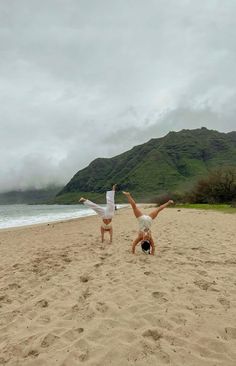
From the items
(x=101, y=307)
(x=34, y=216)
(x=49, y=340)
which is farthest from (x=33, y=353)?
(x=34, y=216)

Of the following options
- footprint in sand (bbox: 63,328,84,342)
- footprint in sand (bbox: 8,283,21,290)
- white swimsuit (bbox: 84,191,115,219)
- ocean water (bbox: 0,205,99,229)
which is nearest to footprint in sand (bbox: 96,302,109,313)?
footprint in sand (bbox: 63,328,84,342)

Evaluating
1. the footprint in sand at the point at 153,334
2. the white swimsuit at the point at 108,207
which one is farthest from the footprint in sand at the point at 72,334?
the white swimsuit at the point at 108,207

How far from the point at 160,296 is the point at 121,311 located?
3.27 ft

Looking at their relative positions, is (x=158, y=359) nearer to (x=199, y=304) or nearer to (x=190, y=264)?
(x=199, y=304)

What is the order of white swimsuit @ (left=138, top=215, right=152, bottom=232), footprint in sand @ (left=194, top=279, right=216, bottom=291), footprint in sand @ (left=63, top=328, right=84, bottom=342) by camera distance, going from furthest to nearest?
1. white swimsuit @ (left=138, top=215, right=152, bottom=232)
2. footprint in sand @ (left=194, top=279, right=216, bottom=291)
3. footprint in sand @ (left=63, top=328, right=84, bottom=342)

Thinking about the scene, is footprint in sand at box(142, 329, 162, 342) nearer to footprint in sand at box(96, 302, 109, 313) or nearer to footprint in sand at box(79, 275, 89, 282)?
footprint in sand at box(96, 302, 109, 313)

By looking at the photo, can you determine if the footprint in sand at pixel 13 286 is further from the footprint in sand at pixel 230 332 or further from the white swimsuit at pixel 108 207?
the white swimsuit at pixel 108 207

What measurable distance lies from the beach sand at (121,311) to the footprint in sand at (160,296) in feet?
0.07

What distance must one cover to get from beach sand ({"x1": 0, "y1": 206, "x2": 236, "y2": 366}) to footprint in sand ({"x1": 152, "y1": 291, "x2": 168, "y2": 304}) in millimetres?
22

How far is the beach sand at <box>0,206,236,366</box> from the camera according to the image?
3.95m

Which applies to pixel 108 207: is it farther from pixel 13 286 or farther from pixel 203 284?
pixel 203 284

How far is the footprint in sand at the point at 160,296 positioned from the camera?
18.4ft

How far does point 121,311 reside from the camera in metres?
5.24

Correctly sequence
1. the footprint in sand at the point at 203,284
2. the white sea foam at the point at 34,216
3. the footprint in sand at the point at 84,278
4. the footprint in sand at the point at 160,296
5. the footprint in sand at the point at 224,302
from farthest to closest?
the white sea foam at the point at 34,216 → the footprint in sand at the point at 84,278 → the footprint in sand at the point at 203,284 → the footprint in sand at the point at 160,296 → the footprint in sand at the point at 224,302
